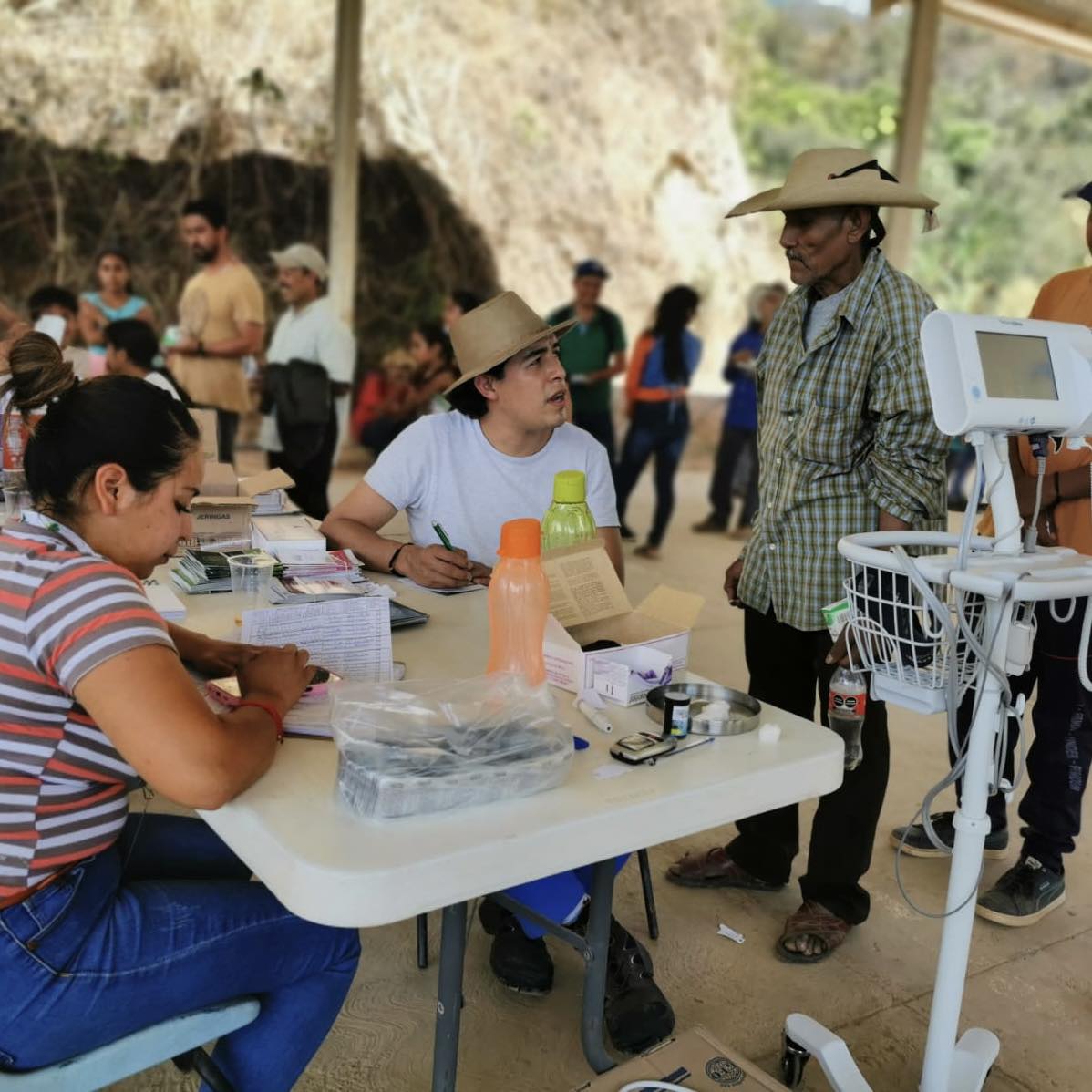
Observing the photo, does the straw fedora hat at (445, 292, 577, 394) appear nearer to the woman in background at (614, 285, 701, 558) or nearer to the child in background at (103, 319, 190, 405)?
the child in background at (103, 319, 190, 405)

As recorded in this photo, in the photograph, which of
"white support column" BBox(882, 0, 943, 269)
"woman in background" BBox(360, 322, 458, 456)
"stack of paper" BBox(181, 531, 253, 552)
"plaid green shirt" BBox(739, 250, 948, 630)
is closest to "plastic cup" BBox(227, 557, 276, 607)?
"stack of paper" BBox(181, 531, 253, 552)

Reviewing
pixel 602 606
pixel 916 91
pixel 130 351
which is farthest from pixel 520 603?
pixel 916 91

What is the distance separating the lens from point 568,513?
1976mm

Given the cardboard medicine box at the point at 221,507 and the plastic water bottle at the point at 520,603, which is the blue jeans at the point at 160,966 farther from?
the cardboard medicine box at the point at 221,507

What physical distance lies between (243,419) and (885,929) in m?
6.63

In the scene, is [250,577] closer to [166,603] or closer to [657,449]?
[166,603]

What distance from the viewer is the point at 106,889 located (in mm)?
1260

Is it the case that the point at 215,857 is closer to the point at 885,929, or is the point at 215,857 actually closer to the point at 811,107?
the point at 885,929

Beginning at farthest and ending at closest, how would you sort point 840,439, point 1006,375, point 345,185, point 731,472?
point 345,185 < point 731,472 < point 840,439 < point 1006,375

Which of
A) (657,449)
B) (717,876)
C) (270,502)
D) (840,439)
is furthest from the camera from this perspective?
(657,449)

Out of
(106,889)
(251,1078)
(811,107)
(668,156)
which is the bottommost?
(251,1078)

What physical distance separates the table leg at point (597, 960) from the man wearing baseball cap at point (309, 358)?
9.72ft

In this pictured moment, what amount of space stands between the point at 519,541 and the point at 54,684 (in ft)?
1.97

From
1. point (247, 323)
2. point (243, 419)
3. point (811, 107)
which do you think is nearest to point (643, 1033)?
point (247, 323)
